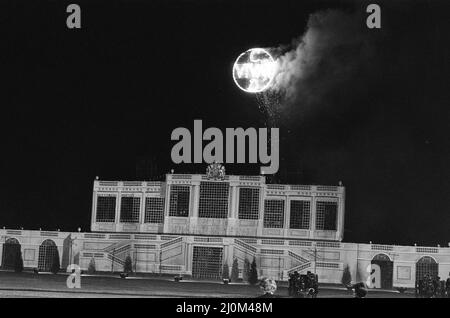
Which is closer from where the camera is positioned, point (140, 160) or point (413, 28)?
point (413, 28)

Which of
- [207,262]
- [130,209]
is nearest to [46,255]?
[130,209]

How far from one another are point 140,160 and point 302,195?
3.67 m

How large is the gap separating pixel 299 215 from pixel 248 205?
1281 millimetres

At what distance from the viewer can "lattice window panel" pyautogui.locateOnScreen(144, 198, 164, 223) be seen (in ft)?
62.6

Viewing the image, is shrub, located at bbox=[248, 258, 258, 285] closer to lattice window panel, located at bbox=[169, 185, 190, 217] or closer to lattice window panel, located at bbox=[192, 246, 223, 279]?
lattice window panel, located at bbox=[192, 246, 223, 279]

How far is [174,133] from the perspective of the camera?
16.0m

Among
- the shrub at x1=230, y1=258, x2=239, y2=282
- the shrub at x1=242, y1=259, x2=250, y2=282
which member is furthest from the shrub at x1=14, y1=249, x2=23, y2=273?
the shrub at x1=242, y1=259, x2=250, y2=282

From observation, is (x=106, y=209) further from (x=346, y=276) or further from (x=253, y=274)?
(x=346, y=276)

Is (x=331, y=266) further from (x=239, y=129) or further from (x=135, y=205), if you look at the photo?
(x=135, y=205)

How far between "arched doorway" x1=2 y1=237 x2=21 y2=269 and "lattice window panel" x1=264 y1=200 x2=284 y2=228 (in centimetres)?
575

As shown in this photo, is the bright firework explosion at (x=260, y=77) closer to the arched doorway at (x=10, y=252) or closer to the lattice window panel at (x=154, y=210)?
the lattice window panel at (x=154, y=210)

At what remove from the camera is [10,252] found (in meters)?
17.6

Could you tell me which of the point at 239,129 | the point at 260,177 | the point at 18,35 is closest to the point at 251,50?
the point at 239,129

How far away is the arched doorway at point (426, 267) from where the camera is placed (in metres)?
15.6
